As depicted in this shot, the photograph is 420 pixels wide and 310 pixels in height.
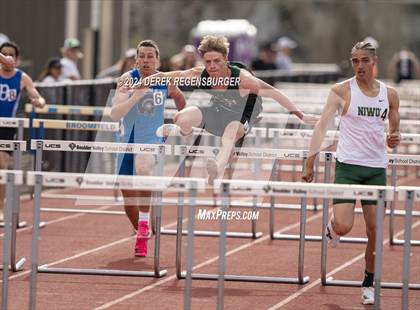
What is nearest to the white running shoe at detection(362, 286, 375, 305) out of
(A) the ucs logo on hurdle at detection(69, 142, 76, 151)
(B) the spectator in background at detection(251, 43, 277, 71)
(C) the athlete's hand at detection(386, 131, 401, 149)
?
(C) the athlete's hand at detection(386, 131, 401, 149)

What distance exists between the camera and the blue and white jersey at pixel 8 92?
51.4 feet

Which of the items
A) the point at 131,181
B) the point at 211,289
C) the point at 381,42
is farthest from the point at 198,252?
the point at 381,42

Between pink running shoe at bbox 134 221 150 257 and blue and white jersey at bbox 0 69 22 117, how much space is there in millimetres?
3282

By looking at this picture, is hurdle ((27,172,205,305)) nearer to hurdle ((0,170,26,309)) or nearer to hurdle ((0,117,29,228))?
hurdle ((0,170,26,309))

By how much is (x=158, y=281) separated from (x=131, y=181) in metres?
2.66

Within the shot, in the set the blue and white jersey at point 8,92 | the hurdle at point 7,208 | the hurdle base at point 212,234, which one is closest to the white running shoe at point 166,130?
the hurdle base at point 212,234

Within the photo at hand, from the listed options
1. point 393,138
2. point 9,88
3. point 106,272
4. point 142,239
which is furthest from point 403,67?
point 393,138

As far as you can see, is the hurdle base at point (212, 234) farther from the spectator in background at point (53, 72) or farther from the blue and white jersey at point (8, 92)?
the spectator in background at point (53, 72)

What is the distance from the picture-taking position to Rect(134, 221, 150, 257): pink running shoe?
43.0ft

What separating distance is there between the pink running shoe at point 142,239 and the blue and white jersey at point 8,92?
3282 mm

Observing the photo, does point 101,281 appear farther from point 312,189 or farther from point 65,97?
point 65,97

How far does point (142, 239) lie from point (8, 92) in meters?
3.40

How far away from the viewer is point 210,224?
16453 millimetres

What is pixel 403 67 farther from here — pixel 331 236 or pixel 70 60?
pixel 331 236
